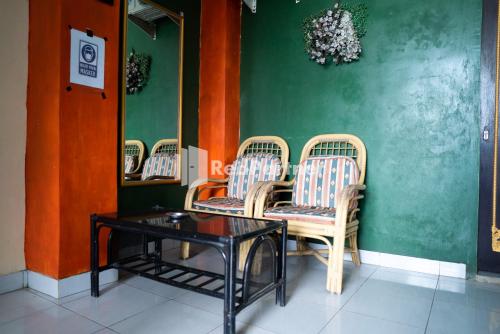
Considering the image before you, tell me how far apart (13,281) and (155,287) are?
880 mm

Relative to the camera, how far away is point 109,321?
1.72 metres

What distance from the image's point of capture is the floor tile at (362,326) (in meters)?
1.66

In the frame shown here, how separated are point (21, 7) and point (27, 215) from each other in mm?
1354

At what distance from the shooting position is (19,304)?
6.20ft

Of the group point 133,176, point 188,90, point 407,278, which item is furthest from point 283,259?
point 188,90

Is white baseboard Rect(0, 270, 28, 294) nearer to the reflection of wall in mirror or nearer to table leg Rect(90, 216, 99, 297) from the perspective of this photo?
table leg Rect(90, 216, 99, 297)

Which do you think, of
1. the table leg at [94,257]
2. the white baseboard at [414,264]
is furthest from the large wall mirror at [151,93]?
the white baseboard at [414,264]

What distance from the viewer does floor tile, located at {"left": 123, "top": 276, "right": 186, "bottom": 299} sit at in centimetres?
210

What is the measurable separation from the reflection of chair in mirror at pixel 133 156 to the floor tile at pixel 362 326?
74.1 inches

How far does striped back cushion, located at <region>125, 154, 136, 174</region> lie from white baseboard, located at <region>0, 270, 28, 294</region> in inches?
38.5

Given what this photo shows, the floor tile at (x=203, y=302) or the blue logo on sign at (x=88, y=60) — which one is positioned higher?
→ the blue logo on sign at (x=88, y=60)

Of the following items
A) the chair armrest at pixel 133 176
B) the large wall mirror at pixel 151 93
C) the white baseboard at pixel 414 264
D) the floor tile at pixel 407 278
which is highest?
the large wall mirror at pixel 151 93

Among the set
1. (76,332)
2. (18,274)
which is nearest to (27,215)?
(18,274)

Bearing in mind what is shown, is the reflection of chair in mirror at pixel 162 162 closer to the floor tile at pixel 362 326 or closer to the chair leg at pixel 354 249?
the chair leg at pixel 354 249
